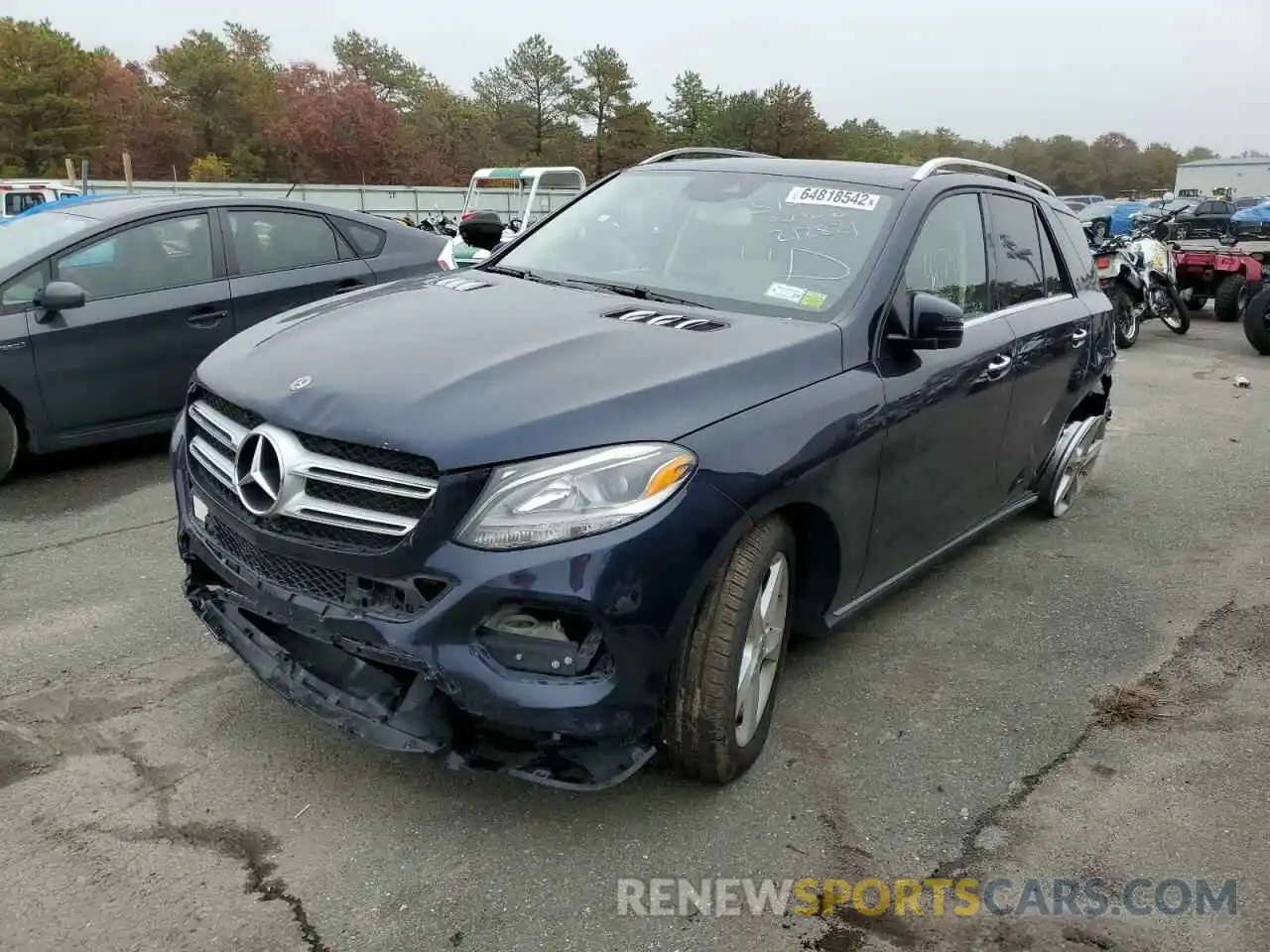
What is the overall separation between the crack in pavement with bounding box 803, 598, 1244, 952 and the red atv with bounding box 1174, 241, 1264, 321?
42.9 feet

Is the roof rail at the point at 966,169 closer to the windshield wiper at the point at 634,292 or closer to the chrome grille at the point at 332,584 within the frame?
the windshield wiper at the point at 634,292

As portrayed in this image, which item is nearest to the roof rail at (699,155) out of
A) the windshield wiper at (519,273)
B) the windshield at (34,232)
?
the windshield wiper at (519,273)

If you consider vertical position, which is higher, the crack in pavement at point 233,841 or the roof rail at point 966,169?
the roof rail at point 966,169

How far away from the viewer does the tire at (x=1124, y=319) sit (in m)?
12.7

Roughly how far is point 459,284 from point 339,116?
230 feet

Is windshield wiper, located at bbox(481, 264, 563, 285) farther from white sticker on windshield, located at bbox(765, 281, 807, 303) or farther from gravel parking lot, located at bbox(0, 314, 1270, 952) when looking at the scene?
gravel parking lot, located at bbox(0, 314, 1270, 952)

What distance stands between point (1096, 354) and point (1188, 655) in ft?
5.73

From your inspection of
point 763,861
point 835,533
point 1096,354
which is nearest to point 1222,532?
point 1096,354

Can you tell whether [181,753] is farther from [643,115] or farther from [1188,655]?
[643,115]

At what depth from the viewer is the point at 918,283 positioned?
3598 millimetres

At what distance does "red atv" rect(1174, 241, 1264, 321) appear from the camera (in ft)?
48.4

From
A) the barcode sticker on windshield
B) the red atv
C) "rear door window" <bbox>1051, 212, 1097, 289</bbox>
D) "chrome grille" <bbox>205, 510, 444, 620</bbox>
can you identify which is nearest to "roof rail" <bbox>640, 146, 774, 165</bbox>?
the barcode sticker on windshield

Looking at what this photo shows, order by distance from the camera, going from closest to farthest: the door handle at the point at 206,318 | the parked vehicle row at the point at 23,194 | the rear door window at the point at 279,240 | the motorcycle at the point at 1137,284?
the door handle at the point at 206,318
the rear door window at the point at 279,240
the motorcycle at the point at 1137,284
the parked vehicle row at the point at 23,194

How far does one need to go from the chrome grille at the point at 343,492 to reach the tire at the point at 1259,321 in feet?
40.1
